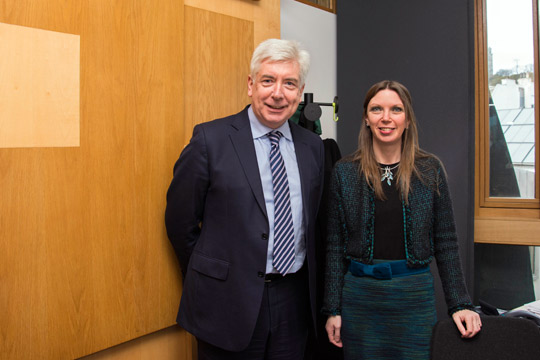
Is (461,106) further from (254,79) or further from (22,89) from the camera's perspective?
(22,89)

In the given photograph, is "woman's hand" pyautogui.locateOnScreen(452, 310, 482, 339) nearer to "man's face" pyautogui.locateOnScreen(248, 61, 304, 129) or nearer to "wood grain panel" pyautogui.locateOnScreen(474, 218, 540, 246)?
"man's face" pyautogui.locateOnScreen(248, 61, 304, 129)

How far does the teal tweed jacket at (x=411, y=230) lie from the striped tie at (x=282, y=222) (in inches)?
8.6

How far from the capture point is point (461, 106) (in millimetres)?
2871

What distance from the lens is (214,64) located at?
6.25ft

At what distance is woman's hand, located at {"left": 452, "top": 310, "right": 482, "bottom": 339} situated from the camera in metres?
1.49

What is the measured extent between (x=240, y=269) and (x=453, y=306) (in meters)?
0.80

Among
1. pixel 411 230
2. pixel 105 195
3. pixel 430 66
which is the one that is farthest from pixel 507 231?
pixel 105 195

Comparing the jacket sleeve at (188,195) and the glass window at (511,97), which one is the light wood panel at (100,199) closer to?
the jacket sleeve at (188,195)

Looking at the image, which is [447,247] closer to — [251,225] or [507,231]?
[251,225]

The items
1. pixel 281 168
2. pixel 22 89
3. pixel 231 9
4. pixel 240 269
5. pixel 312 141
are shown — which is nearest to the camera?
pixel 22 89

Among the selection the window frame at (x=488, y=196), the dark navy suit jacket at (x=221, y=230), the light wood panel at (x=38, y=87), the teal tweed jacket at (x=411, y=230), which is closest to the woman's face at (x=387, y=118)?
the teal tweed jacket at (x=411, y=230)

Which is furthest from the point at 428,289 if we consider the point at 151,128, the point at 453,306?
the point at 151,128

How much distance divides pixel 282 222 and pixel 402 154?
22.2 inches

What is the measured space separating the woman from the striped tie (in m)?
0.22
